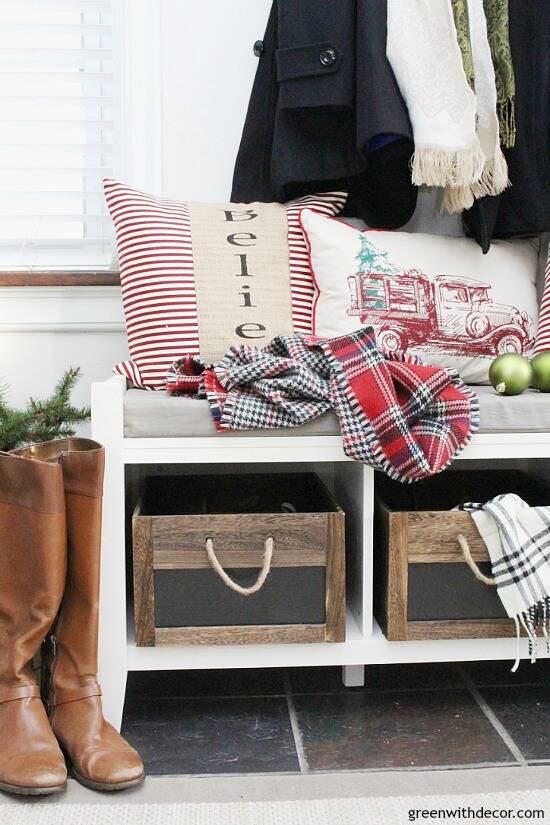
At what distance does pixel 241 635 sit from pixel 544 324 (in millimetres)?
831

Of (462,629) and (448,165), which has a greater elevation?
(448,165)

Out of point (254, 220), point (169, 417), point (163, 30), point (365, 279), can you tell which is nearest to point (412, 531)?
point (169, 417)

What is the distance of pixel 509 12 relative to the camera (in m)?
1.63

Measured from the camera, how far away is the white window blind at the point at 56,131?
1874 mm

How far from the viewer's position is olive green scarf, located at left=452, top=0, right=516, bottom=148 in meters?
1.56

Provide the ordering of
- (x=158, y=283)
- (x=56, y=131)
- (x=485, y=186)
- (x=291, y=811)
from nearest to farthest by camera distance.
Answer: (x=291, y=811), (x=158, y=283), (x=485, y=186), (x=56, y=131)

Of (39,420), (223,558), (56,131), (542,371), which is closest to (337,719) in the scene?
(223,558)

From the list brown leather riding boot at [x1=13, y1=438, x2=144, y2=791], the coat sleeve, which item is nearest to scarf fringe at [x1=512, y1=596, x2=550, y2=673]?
brown leather riding boot at [x1=13, y1=438, x2=144, y2=791]

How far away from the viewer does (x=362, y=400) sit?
1213mm

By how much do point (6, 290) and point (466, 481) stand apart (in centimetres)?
109

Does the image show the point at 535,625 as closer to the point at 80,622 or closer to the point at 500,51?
the point at 80,622

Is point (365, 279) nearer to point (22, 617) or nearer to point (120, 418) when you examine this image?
point (120, 418)

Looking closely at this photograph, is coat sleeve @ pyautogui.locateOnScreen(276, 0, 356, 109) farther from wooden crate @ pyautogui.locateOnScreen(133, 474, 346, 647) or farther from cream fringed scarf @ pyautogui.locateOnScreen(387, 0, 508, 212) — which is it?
wooden crate @ pyautogui.locateOnScreen(133, 474, 346, 647)

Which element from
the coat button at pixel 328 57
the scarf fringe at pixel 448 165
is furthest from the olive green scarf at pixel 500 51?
the coat button at pixel 328 57
